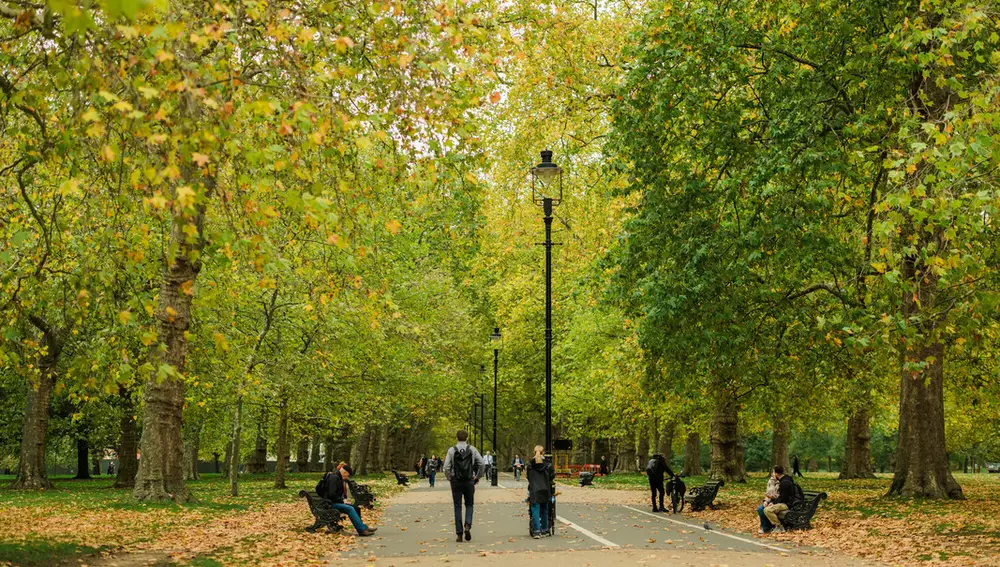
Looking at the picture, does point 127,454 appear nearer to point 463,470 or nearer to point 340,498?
point 340,498

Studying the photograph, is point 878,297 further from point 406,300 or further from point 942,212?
point 406,300

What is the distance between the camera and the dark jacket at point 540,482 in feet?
49.0

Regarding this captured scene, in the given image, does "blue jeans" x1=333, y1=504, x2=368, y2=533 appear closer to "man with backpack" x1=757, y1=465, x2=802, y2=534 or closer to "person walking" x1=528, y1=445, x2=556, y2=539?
"person walking" x1=528, y1=445, x2=556, y2=539

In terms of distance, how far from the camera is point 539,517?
15328 millimetres

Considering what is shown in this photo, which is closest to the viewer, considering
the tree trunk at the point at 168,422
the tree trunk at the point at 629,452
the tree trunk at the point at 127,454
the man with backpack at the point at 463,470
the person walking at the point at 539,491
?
the man with backpack at the point at 463,470

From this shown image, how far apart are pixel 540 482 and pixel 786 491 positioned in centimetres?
430

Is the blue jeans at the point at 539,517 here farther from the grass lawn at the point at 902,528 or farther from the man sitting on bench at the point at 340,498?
the grass lawn at the point at 902,528

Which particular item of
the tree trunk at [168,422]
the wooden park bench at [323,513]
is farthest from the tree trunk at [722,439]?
the wooden park bench at [323,513]

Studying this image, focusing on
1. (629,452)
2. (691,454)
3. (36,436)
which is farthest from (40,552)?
(629,452)

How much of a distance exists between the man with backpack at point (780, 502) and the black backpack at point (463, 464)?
498 cm

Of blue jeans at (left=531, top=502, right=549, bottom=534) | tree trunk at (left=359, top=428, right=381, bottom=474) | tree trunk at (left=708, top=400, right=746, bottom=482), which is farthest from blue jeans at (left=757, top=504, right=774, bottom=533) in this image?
tree trunk at (left=359, top=428, right=381, bottom=474)

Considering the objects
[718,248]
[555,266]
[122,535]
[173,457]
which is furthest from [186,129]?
[555,266]

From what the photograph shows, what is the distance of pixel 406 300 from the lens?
131 feet

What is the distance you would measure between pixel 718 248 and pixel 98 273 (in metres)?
11.8
